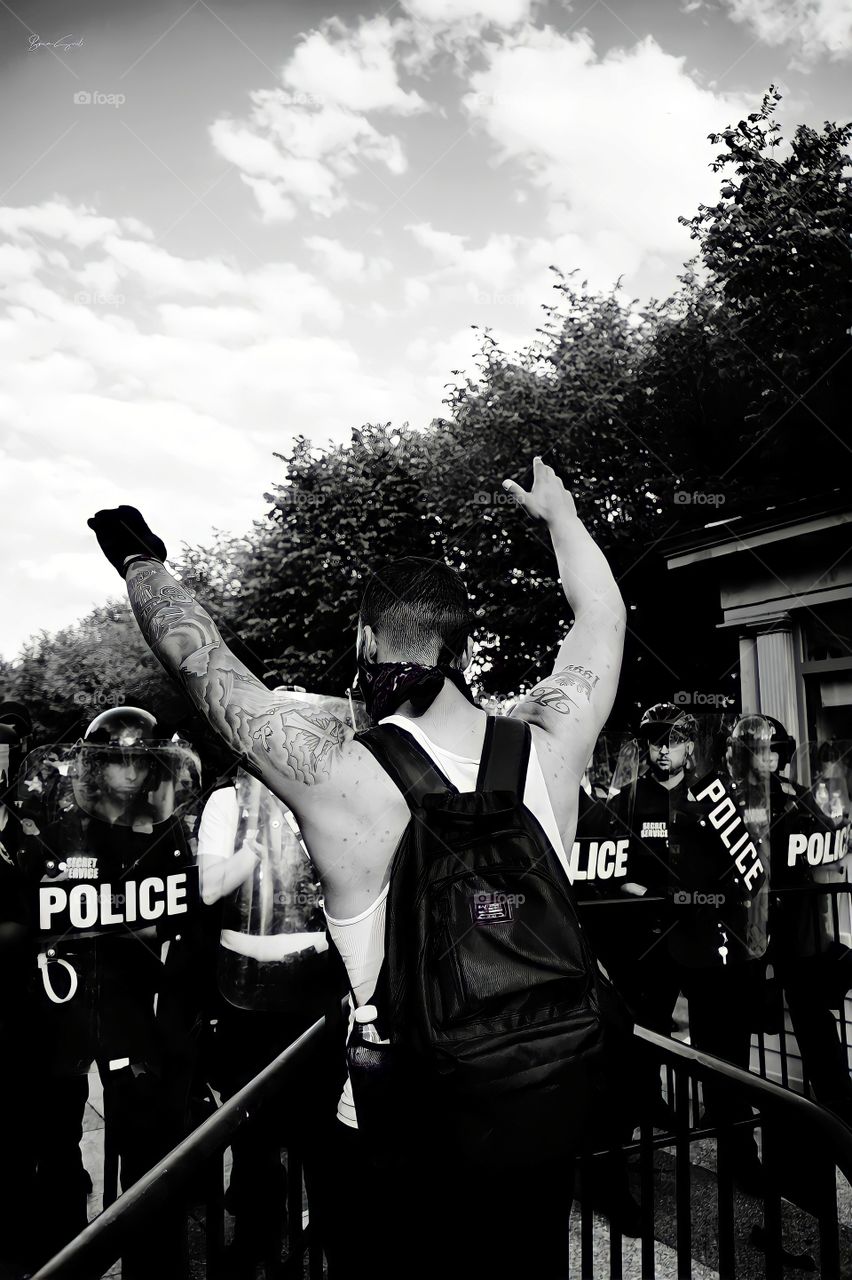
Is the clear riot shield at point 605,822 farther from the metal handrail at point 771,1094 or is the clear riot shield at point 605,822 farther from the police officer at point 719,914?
the metal handrail at point 771,1094

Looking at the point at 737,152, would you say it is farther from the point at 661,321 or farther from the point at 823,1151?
the point at 823,1151

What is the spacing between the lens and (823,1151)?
176cm

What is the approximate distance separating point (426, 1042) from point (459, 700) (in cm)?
67

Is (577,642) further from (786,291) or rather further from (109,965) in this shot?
(786,291)

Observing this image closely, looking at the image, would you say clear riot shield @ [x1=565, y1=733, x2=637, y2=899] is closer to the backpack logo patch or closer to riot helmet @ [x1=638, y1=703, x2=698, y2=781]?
riot helmet @ [x1=638, y1=703, x2=698, y2=781]

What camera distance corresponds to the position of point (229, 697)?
66.1 inches

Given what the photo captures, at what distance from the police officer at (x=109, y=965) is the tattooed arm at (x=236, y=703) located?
2.38 metres

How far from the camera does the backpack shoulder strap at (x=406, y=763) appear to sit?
5.32 feet

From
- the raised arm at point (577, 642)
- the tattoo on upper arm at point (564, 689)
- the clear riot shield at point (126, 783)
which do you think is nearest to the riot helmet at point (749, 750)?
the clear riot shield at point (126, 783)

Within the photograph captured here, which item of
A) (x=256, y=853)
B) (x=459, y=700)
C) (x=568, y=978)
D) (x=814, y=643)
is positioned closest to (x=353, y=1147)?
(x=568, y=978)

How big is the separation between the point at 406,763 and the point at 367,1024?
0.45 meters

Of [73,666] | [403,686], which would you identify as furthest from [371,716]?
[73,666]

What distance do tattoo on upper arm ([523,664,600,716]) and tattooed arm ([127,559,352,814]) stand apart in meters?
0.51

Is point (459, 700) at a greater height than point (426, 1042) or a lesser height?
greater
